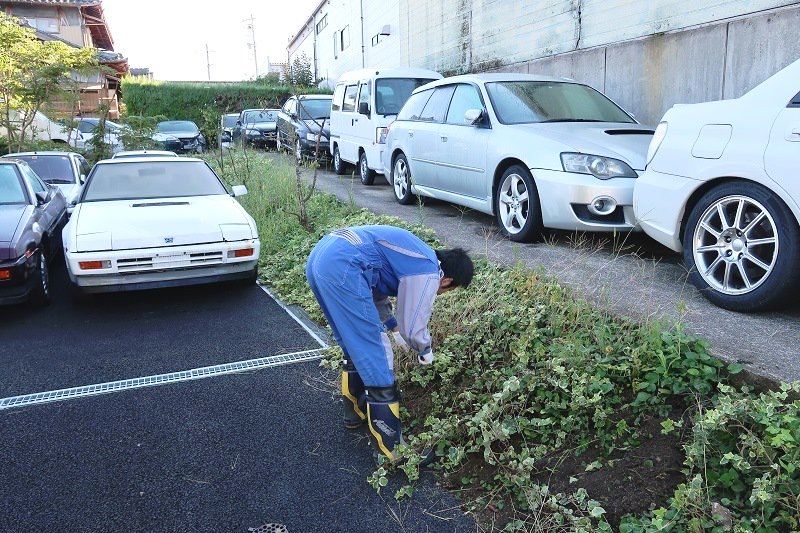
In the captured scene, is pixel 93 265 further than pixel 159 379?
Yes

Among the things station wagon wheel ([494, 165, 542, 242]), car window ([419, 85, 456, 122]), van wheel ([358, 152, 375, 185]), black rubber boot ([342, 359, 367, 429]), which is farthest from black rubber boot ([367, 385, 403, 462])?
van wheel ([358, 152, 375, 185])

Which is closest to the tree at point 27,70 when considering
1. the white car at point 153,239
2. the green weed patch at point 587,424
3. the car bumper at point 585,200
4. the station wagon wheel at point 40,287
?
the white car at point 153,239

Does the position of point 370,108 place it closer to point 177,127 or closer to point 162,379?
point 162,379

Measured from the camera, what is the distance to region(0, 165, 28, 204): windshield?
6785 millimetres

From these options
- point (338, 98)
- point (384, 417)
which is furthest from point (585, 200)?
point (338, 98)

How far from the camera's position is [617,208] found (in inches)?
211

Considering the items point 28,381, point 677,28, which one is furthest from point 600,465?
point 677,28

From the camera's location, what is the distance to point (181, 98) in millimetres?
29219

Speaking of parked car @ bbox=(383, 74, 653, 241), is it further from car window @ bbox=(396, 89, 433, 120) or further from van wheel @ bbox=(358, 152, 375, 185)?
van wheel @ bbox=(358, 152, 375, 185)

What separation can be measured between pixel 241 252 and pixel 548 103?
3485 mm

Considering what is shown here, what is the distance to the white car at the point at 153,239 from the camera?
218 inches

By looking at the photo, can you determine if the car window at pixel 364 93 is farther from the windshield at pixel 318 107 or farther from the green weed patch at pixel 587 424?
the green weed patch at pixel 587 424

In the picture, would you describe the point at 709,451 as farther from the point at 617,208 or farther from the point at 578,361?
the point at 617,208

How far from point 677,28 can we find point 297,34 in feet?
125
